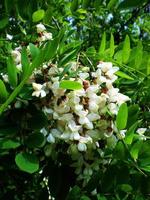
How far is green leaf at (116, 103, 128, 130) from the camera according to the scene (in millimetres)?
844

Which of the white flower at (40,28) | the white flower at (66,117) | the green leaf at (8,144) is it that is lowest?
the green leaf at (8,144)

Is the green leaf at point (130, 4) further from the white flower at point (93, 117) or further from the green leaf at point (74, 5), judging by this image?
the green leaf at point (74, 5)

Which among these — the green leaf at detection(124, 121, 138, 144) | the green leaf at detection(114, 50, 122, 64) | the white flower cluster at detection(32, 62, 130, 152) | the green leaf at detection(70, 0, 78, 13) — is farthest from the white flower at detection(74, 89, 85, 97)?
the green leaf at detection(70, 0, 78, 13)

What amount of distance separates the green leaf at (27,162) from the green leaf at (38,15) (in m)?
0.34

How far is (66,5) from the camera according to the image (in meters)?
1.57

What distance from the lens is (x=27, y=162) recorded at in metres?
0.82

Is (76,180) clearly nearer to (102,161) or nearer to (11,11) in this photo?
(102,161)

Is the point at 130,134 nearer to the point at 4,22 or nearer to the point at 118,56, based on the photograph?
the point at 118,56

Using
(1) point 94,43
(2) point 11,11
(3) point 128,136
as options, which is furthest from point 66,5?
(3) point 128,136

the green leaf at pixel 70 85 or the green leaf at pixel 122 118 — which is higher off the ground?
the green leaf at pixel 70 85

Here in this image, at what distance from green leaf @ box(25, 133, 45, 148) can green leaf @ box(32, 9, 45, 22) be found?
305mm

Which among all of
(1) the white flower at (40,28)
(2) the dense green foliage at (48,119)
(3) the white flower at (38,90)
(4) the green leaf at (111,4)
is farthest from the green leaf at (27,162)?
(4) the green leaf at (111,4)

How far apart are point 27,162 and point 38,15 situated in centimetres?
36

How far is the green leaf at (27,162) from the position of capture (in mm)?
806
